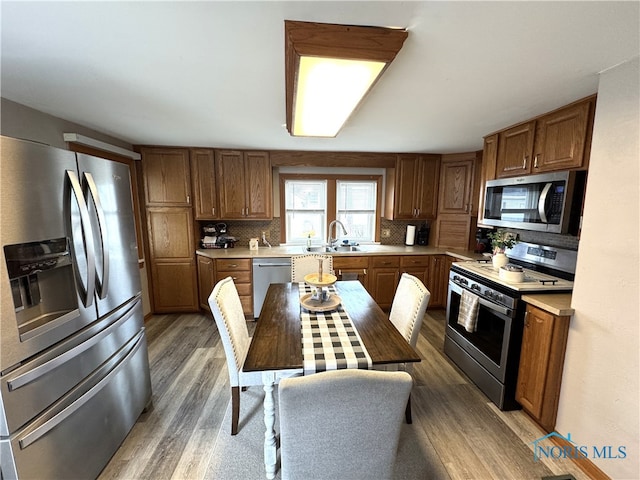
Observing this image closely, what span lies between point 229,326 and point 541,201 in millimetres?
2405

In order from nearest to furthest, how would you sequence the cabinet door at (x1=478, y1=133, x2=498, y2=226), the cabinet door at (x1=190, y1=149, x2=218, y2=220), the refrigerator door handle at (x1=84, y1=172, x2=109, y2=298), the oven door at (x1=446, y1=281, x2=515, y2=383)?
the refrigerator door handle at (x1=84, y1=172, x2=109, y2=298), the oven door at (x1=446, y1=281, x2=515, y2=383), the cabinet door at (x1=478, y1=133, x2=498, y2=226), the cabinet door at (x1=190, y1=149, x2=218, y2=220)

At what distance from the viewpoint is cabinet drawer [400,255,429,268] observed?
11.7ft

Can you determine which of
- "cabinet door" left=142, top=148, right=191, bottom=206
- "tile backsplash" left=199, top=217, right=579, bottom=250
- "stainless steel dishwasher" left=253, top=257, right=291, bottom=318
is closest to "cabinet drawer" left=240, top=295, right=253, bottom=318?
"stainless steel dishwasher" left=253, top=257, right=291, bottom=318

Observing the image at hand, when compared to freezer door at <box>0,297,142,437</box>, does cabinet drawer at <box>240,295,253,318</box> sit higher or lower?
lower

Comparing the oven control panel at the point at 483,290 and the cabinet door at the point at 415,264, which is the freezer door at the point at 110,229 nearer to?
the oven control panel at the point at 483,290

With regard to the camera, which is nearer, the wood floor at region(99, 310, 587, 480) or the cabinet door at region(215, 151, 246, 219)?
the wood floor at region(99, 310, 587, 480)

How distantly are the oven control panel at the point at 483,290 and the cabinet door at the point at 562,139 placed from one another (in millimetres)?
1007

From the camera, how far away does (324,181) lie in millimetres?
3941

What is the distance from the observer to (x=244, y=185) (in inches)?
138

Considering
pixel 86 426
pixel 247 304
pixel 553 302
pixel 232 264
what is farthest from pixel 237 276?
pixel 553 302

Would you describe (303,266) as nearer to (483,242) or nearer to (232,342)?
(232,342)

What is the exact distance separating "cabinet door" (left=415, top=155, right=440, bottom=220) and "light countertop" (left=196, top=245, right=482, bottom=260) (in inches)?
21.2

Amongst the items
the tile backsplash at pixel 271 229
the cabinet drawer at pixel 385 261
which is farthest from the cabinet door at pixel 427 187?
the cabinet drawer at pixel 385 261

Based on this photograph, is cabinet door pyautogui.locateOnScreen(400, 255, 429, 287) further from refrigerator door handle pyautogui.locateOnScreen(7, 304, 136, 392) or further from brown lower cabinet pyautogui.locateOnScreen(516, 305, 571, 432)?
refrigerator door handle pyautogui.locateOnScreen(7, 304, 136, 392)
